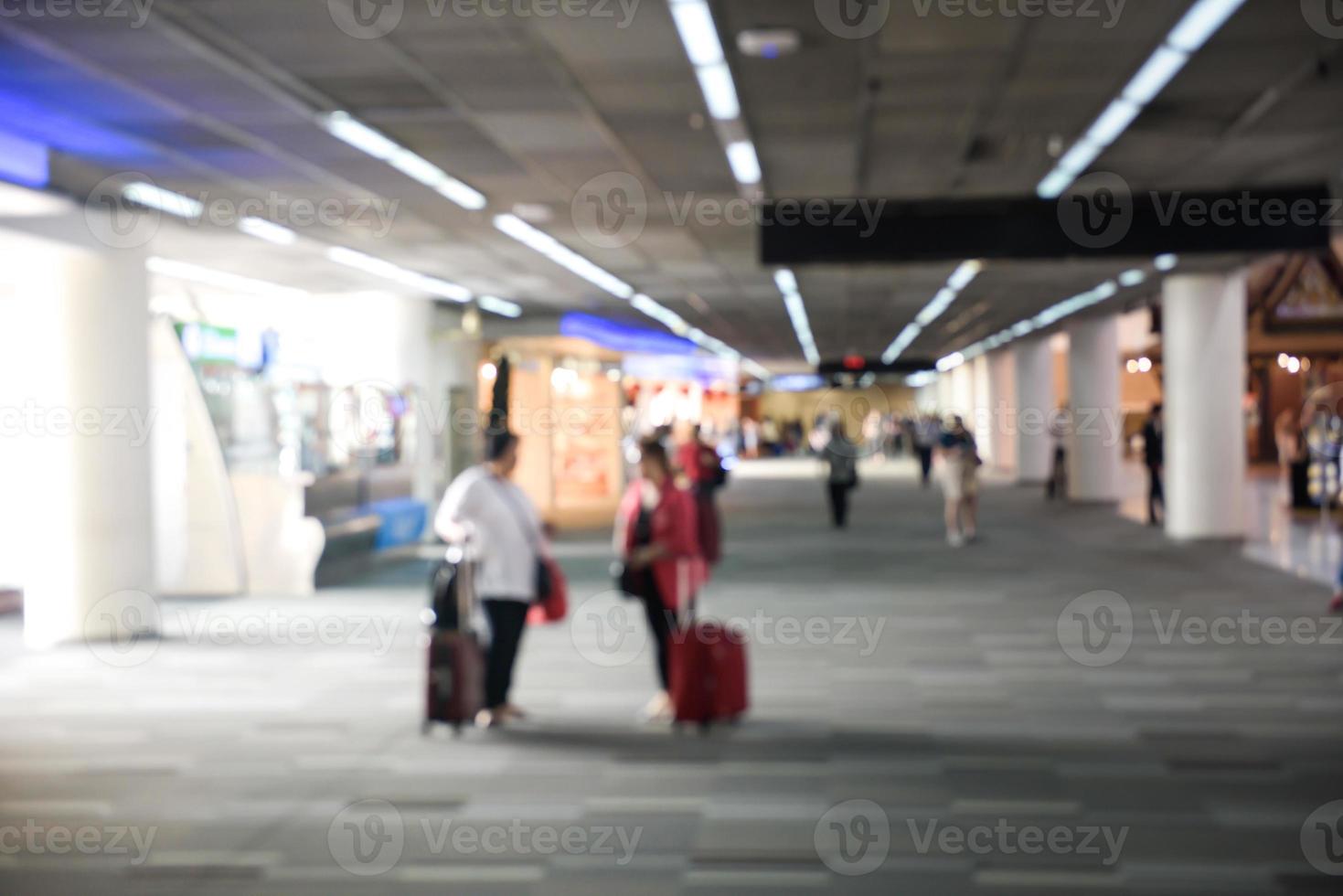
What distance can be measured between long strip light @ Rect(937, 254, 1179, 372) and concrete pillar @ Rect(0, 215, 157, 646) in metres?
9.19

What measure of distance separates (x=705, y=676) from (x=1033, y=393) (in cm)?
3038

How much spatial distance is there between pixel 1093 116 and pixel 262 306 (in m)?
14.2

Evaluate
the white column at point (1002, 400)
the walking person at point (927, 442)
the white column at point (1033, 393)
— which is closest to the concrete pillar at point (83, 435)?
the walking person at point (927, 442)

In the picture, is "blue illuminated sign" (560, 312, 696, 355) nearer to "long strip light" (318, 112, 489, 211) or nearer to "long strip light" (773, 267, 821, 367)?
"long strip light" (773, 267, 821, 367)

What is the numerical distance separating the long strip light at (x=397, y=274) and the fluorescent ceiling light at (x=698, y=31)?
8611mm

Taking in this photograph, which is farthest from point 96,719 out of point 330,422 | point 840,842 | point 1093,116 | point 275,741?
point 330,422

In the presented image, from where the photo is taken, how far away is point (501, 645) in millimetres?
8508

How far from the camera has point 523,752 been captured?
7859 millimetres

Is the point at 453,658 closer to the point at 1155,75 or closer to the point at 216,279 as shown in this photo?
the point at 1155,75

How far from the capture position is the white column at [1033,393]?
36844mm

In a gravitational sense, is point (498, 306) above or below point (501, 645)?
above

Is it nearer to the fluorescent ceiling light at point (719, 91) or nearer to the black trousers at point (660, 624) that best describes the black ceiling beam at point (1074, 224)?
the fluorescent ceiling light at point (719, 91)

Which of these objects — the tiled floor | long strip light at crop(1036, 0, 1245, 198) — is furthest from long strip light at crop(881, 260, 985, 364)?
the tiled floor

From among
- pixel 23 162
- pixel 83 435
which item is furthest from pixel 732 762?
pixel 83 435
